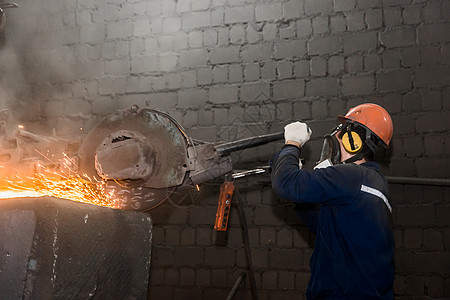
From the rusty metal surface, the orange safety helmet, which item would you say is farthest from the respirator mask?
the rusty metal surface

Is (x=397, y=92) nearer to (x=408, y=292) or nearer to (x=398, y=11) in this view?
(x=398, y=11)

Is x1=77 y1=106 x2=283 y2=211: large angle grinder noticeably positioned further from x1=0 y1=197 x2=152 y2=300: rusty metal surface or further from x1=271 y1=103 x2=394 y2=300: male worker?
x1=271 y1=103 x2=394 y2=300: male worker

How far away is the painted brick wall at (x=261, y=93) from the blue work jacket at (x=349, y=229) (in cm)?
158

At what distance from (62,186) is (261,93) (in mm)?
2256

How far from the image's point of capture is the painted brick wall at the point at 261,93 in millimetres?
3857

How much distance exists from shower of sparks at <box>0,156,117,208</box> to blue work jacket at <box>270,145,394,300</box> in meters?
1.01

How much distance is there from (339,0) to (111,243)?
3230mm

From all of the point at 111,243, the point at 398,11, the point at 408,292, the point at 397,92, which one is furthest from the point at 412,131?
the point at 111,243

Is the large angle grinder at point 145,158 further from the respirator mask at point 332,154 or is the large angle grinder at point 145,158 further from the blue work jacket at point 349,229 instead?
the blue work jacket at point 349,229

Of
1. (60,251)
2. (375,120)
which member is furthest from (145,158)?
(375,120)

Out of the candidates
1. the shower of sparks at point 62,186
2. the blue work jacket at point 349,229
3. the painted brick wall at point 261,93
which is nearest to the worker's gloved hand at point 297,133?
the blue work jacket at point 349,229

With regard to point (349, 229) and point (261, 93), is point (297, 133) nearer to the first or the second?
point (349, 229)

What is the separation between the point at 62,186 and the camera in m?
2.63

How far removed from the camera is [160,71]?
4.66 m
